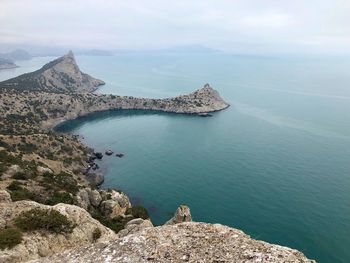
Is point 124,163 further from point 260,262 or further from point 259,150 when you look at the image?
point 260,262

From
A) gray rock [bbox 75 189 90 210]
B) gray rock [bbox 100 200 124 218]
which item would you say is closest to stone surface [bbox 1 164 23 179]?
gray rock [bbox 75 189 90 210]

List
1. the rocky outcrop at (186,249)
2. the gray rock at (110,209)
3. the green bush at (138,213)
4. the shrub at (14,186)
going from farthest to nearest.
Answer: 1. the green bush at (138,213)
2. the gray rock at (110,209)
3. the shrub at (14,186)
4. the rocky outcrop at (186,249)

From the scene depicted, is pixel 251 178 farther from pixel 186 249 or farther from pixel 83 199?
pixel 186 249

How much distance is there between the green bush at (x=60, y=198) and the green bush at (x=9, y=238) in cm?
3607

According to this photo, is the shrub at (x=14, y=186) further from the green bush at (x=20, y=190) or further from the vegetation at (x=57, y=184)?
the vegetation at (x=57, y=184)

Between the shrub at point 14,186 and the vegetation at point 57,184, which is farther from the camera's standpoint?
the vegetation at point 57,184

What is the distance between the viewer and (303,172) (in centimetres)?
12431

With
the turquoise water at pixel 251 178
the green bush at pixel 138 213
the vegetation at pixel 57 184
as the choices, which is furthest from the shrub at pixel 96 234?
the turquoise water at pixel 251 178

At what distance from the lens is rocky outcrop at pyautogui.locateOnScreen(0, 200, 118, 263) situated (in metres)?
27.0

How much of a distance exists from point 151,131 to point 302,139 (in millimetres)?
83121

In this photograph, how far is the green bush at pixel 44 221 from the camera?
30.5 meters

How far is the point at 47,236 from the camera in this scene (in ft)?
101

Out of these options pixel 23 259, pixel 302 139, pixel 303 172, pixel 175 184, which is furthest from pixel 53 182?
pixel 302 139

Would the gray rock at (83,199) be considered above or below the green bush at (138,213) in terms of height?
above
